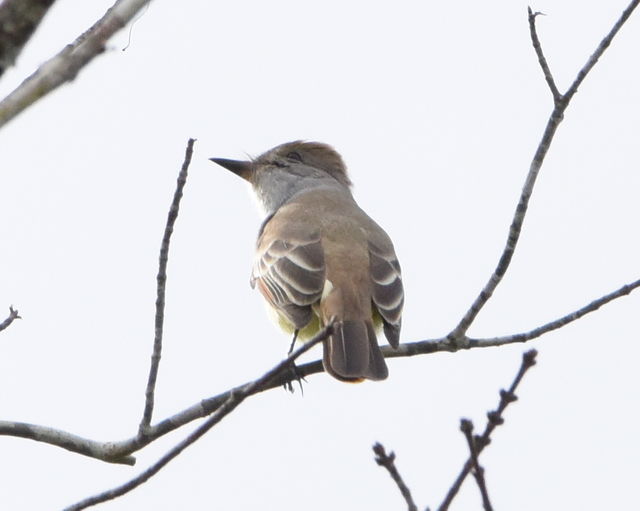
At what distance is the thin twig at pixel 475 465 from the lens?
10.7ft

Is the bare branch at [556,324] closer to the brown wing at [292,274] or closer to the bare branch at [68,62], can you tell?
the brown wing at [292,274]

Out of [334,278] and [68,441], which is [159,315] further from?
[334,278]

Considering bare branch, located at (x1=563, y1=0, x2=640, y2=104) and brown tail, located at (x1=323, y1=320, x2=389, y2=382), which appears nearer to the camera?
bare branch, located at (x1=563, y1=0, x2=640, y2=104)

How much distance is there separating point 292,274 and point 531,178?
7.46 feet

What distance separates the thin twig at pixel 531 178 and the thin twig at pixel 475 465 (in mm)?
2518

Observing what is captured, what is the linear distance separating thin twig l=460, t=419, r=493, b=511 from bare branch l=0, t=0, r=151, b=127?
5.31 feet

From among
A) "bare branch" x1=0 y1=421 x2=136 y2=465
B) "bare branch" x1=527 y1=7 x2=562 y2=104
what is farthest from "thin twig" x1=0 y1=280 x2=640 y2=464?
"bare branch" x1=527 y1=7 x2=562 y2=104

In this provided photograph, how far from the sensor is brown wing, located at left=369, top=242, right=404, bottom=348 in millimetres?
7078

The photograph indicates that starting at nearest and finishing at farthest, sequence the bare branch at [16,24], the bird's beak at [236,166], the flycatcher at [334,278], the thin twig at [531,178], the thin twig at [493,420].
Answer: the bare branch at [16,24], the thin twig at [493,420], the thin twig at [531,178], the flycatcher at [334,278], the bird's beak at [236,166]

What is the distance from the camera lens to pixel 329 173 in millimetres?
11125

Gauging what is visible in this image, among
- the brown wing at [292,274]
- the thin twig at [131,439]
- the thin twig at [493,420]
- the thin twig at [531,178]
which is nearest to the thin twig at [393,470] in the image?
the thin twig at [493,420]

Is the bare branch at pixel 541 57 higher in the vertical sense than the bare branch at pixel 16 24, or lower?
higher

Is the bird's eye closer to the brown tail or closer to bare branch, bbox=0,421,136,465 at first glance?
the brown tail

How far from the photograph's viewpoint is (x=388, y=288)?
751cm
